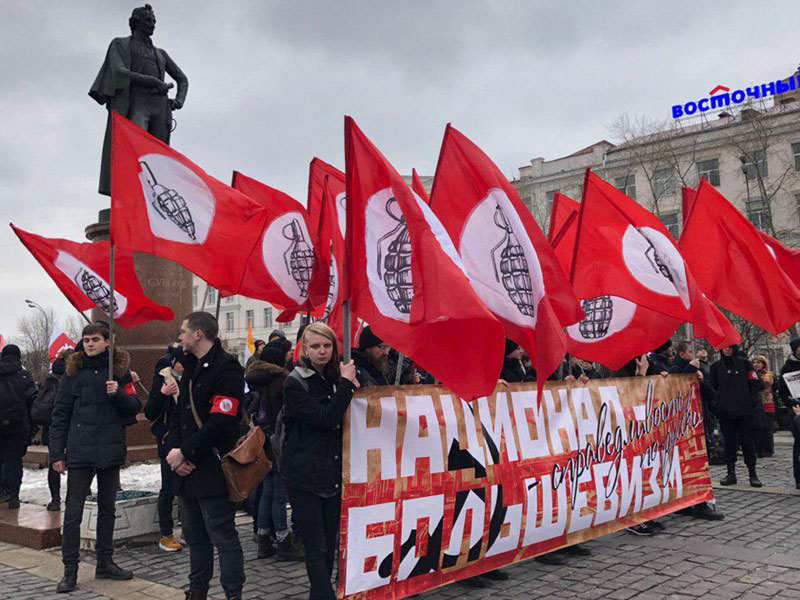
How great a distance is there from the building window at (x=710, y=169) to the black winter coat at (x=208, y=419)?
41884 mm

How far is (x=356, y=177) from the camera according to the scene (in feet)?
16.0

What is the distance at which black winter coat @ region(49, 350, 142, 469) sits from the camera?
5.59 metres

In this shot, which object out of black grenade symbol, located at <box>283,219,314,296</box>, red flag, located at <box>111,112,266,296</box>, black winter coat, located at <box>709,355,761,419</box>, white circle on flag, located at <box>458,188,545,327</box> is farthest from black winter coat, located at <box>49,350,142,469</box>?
black winter coat, located at <box>709,355,761,419</box>

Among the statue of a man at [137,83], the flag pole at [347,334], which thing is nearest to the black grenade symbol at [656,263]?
the flag pole at [347,334]

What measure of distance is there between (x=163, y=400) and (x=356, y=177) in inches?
96.5

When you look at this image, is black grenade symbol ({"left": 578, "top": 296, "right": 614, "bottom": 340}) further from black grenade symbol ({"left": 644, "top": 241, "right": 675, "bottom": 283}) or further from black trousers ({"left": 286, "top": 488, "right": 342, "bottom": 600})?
black trousers ({"left": 286, "top": 488, "right": 342, "bottom": 600})

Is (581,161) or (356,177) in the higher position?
(581,161)

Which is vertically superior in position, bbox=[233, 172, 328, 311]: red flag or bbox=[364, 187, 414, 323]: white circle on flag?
bbox=[233, 172, 328, 311]: red flag

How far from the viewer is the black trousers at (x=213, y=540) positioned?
4496 millimetres

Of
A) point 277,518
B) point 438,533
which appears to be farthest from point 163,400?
point 438,533

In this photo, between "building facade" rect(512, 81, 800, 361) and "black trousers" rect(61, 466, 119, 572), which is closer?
"black trousers" rect(61, 466, 119, 572)

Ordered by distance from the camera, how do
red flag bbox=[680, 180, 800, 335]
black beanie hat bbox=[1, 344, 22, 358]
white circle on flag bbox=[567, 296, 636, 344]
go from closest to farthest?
white circle on flag bbox=[567, 296, 636, 344], red flag bbox=[680, 180, 800, 335], black beanie hat bbox=[1, 344, 22, 358]

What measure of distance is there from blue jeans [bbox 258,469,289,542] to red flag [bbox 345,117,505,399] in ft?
7.65

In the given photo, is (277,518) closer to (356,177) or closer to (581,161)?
(356,177)
